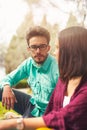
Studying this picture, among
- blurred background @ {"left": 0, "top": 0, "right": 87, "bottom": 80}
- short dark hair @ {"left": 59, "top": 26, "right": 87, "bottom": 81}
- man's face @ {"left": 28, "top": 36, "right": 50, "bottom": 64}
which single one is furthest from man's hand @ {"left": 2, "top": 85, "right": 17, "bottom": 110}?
short dark hair @ {"left": 59, "top": 26, "right": 87, "bottom": 81}

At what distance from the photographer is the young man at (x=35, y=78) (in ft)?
9.25

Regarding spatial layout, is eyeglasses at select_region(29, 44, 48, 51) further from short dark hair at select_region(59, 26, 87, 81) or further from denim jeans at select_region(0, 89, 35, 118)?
short dark hair at select_region(59, 26, 87, 81)

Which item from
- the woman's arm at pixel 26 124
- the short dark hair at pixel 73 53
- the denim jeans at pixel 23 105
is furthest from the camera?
the denim jeans at pixel 23 105

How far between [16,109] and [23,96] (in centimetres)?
13

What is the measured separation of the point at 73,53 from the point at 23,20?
1107mm

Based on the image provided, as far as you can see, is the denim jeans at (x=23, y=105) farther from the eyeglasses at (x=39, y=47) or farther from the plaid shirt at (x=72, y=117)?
the plaid shirt at (x=72, y=117)

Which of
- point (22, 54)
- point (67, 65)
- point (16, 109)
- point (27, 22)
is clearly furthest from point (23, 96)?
point (67, 65)

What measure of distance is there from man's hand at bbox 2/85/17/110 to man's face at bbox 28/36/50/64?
1.18ft

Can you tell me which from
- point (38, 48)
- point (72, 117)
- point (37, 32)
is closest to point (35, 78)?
point (38, 48)

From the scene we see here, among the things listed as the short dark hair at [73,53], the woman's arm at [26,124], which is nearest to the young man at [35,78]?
the short dark hair at [73,53]

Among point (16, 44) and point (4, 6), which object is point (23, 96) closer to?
point (16, 44)

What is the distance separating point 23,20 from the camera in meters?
3.03

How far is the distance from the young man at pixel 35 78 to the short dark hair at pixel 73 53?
0.71 metres

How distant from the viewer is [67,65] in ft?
6.84
